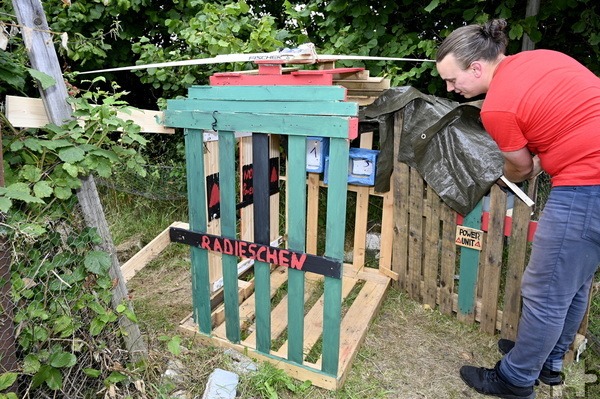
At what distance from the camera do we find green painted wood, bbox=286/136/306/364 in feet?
8.43

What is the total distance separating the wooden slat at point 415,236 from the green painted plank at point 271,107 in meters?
1.43

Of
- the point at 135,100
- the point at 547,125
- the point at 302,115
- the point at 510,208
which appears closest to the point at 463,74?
the point at 547,125

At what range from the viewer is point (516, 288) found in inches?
128

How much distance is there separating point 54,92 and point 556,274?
267 centimetres

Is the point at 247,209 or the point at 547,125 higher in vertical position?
the point at 547,125

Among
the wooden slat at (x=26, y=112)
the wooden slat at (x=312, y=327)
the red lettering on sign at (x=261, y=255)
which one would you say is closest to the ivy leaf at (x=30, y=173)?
the wooden slat at (x=26, y=112)

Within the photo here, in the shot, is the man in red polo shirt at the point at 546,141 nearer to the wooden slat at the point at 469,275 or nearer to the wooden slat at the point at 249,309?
the wooden slat at the point at 469,275

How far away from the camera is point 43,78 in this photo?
2.09 metres

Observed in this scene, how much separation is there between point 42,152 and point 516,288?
307 centimetres

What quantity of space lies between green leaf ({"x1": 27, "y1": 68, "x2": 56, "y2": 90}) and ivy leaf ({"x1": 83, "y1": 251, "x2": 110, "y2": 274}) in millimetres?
840

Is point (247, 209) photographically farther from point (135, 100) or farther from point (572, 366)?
point (135, 100)

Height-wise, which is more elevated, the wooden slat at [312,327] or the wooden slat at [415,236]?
the wooden slat at [415,236]

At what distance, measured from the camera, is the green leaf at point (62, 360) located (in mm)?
2115

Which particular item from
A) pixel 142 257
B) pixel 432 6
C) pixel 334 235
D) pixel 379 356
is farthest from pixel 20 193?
pixel 432 6
